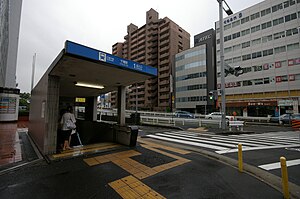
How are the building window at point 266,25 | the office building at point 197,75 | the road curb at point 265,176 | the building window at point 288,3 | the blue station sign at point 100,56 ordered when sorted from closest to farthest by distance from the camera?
the road curb at point 265,176
the blue station sign at point 100,56
the building window at point 288,3
the building window at point 266,25
the office building at point 197,75

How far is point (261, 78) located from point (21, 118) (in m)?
45.9

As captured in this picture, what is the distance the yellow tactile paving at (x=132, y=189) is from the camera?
3.12 metres

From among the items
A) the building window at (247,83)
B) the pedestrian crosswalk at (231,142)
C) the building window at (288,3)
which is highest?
the building window at (288,3)

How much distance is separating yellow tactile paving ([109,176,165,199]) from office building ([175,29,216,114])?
38.9 meters

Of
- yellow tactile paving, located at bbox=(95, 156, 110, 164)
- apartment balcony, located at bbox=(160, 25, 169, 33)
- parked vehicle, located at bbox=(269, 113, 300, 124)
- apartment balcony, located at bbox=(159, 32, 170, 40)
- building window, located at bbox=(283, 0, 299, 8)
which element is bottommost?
yellow tactile paving, located at bbox=(95, 156, 110, 164)

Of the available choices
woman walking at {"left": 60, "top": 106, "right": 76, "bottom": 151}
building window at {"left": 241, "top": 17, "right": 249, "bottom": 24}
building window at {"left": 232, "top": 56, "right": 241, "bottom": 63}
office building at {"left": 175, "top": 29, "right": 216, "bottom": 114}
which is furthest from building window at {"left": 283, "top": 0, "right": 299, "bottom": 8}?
woman walking at {"left": 60, "top": 106, "right": 76, "bottom": 151}

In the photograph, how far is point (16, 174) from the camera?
13.8 feet

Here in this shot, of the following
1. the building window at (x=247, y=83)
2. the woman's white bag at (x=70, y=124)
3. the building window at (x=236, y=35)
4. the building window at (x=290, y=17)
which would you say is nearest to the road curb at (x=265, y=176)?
the woman's white bag at (x=70, y=124)

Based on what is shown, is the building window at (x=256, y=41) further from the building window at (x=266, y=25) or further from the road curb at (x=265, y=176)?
the road curb at (x=265, y=176)

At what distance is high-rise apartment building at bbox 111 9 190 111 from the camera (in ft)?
178

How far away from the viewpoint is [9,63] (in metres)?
20.5

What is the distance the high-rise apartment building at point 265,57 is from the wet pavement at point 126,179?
32651 mm

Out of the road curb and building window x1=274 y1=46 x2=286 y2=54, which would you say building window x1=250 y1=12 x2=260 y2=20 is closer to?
building window x1=274 y1=46 x2=286 y2=54

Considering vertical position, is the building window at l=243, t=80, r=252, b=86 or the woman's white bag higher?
the building window at l=243, t=80, r=252, b=86
